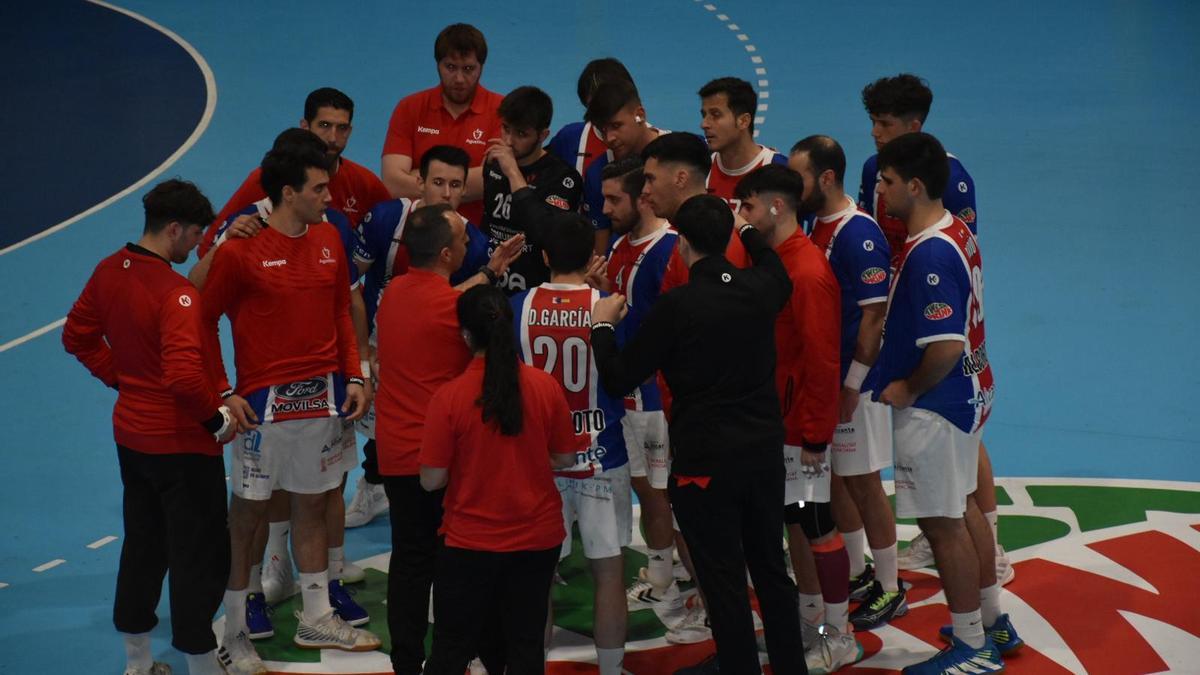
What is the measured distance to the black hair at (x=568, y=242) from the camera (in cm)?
636

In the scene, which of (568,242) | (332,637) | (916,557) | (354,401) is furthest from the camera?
(916,557)

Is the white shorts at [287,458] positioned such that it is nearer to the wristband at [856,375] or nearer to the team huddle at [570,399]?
the team huddle at [570,399]

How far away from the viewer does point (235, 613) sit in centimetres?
714

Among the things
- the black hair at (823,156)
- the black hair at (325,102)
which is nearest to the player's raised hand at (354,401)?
the black hair at (325,102)

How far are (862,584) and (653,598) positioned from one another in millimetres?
1153

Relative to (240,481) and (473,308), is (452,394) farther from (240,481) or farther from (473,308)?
(240,481)

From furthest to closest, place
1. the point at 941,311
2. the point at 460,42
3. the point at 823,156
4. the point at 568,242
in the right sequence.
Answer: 1. the point at 460,42
2. the point at 823,156
3. the point at 941,311
4. the point at 568,242

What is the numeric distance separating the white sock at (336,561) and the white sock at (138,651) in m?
1.18

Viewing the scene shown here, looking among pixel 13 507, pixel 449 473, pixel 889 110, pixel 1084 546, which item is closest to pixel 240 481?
pixel 449 473

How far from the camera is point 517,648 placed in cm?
599

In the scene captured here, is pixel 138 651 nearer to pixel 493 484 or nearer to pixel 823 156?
pixel 493 484

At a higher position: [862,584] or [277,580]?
[862,584]

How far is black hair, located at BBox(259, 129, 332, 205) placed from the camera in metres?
6.86

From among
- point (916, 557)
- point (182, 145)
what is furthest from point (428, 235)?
point (182, 145)
